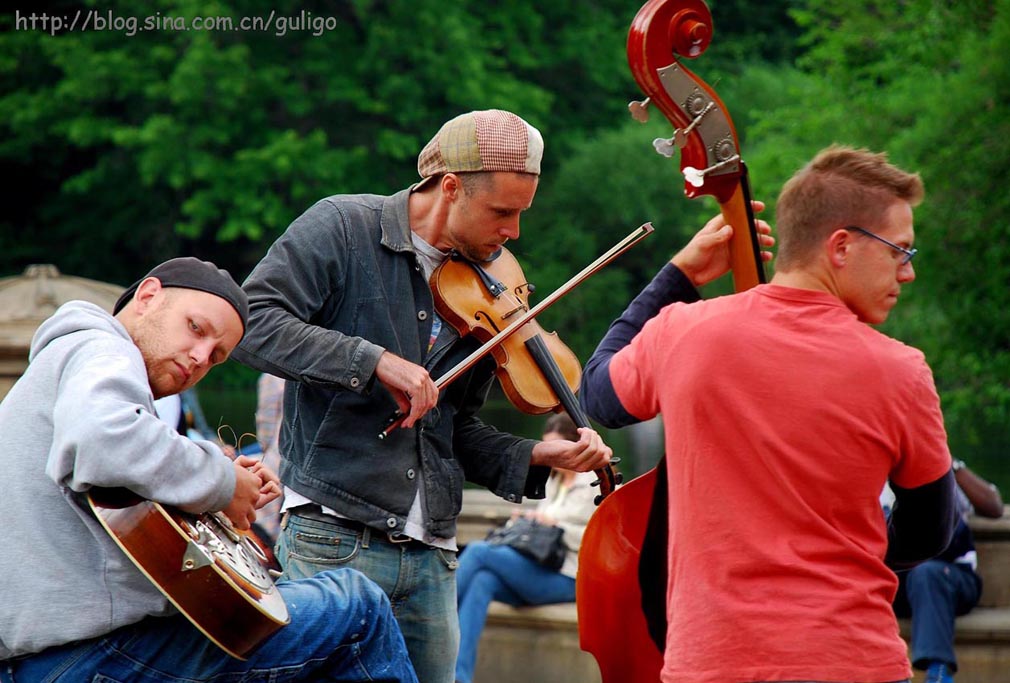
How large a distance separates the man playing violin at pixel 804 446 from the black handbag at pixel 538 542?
3471 millimetres

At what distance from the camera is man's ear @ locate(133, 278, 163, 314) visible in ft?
8.93

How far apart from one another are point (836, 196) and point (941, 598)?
3.58 meters

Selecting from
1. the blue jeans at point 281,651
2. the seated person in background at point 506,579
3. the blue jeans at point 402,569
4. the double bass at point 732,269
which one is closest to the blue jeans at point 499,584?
the seated person in background at point 506,579

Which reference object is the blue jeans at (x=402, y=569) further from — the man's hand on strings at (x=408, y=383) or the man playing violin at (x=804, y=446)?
the man playing violin at (x=804, y=446)

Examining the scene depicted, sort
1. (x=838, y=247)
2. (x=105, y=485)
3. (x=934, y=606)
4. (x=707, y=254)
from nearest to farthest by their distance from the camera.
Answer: (x=105, y=485) < (x=838, y=247) < (x=707, y=254) < (x=934, y=606)

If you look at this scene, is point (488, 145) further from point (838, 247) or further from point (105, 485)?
point (105, 485)

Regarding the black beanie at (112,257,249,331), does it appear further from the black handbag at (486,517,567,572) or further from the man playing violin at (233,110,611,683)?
the black handbag at (486,517,567,572)

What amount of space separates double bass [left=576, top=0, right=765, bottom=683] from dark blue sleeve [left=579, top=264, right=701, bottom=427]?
0.52ft

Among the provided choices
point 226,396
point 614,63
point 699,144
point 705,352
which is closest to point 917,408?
point 705,352

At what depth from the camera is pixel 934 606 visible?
221 inches

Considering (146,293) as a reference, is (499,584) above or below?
below

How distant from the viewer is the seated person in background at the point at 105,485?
7.86 ft

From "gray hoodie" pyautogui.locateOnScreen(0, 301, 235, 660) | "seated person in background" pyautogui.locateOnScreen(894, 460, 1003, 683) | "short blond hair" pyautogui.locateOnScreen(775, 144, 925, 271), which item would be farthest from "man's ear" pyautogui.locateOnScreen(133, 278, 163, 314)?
"seated person in background" pyautogui.locateOnScreen(894, 460, 1003, 683)

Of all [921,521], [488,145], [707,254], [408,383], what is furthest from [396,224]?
[921,521]
